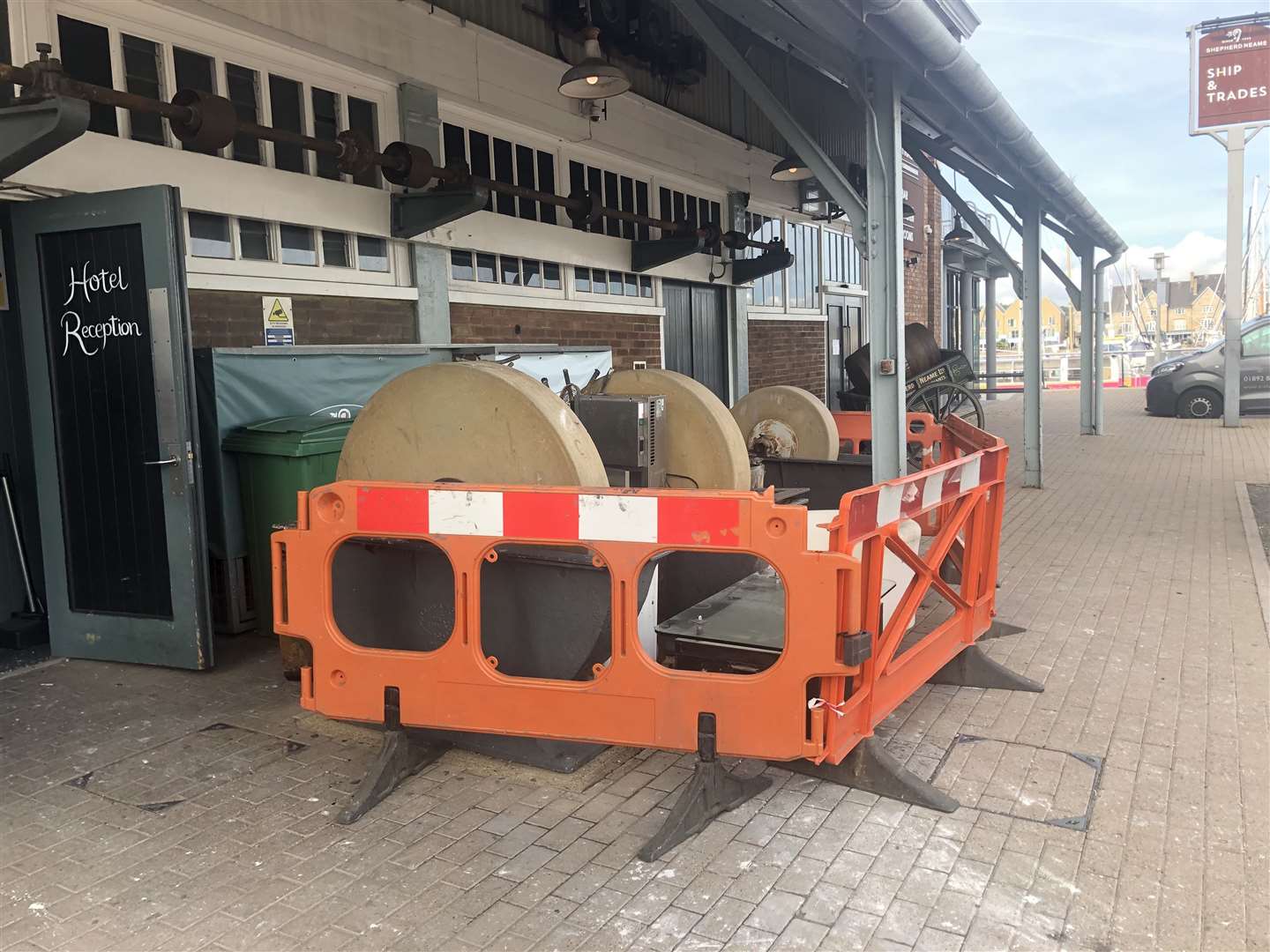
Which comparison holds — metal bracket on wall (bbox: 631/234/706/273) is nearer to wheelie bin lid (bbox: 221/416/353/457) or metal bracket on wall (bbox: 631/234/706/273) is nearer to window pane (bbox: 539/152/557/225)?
window pane (bbox: 539/152/557/225)

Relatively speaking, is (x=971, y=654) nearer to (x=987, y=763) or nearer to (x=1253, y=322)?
(x=987, y=763)

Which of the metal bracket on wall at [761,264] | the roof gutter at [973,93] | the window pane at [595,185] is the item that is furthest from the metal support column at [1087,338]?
the window pane at [595,185]

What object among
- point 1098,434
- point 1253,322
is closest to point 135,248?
point 1098,434

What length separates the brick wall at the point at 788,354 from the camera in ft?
45.5

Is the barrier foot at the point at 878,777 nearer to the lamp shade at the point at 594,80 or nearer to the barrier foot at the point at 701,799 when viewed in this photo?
the barrier foot at the point at 701,799

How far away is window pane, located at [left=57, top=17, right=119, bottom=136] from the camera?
5434 mm

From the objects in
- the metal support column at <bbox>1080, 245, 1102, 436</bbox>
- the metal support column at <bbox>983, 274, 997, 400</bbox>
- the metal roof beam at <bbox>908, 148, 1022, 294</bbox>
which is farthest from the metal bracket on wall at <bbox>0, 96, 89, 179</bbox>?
the metal support column at <bbox>983, 274, 997, 400</bbox>

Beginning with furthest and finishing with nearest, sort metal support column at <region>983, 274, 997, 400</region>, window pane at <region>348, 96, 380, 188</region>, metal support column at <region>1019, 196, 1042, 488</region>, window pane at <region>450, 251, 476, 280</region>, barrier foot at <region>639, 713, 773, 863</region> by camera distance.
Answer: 1. metal support column at <region>983, 274, 997, 400</region>
2. metal support column at <region>1019, 196, 1042, 488</region>
3. window pane at <region>450, 251, 476, 280</region>
4. window pane at <region>348, 96, 380, 188</region>
5. barrier foot at <region>639, 713, 773, 863</region>

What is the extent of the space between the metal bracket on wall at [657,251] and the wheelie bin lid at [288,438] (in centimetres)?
546

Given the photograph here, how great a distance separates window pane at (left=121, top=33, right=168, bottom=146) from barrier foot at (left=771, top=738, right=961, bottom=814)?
5.15 meters

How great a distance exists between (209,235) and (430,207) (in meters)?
1.75

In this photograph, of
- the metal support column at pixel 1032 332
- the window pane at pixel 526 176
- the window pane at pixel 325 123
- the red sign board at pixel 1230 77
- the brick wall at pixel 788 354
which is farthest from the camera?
the red sign board at pixel 1230 77

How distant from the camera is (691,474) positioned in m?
5.80

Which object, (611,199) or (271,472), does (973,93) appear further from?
(271,472)
